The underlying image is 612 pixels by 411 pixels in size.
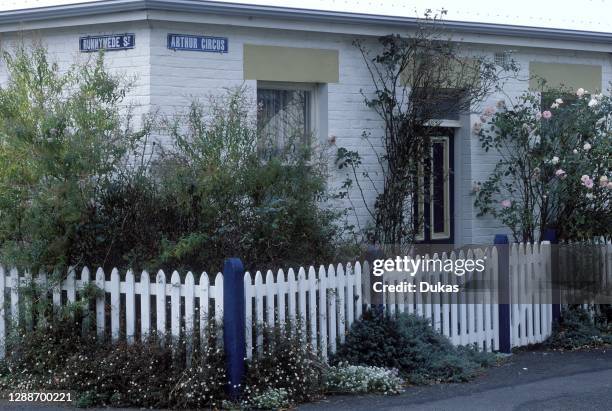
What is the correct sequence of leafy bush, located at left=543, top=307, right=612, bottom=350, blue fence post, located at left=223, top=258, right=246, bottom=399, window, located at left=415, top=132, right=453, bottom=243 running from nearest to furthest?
blue fence post, located at left=223, top=258, right=246, bottom=399 → leafy bush, located at left=543, top=307, right=612, bottom=350 → window, located at left=415, top=132, right=453, bottom=243

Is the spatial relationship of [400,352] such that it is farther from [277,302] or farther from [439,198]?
[439,198]

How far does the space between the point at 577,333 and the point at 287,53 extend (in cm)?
437

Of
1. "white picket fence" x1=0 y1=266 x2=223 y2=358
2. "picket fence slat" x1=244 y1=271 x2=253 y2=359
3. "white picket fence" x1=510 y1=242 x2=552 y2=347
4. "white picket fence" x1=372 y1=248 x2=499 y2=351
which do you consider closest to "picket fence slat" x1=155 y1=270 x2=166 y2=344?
"white picket fence" x1=0 y1=266 x2=223 y2=358

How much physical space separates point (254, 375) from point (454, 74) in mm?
5686

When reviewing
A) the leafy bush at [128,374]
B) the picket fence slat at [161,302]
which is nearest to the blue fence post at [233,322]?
the leafy bush at [128,374]

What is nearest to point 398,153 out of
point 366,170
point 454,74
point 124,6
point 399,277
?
point 366,170

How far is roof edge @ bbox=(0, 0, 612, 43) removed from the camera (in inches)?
408

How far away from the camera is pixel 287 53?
457 inches

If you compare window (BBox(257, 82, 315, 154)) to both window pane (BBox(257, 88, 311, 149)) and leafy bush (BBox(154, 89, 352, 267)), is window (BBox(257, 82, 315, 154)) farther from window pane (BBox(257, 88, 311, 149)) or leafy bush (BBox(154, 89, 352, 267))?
leafy bush (BBox(154, 89, 352, 267))

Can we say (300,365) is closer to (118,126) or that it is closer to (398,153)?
(118,126)

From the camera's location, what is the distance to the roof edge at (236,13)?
10375mm

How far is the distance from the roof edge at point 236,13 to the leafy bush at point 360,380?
158 inches

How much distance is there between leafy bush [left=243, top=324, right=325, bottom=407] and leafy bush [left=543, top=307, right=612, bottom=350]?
376 centimetres

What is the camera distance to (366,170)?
12.2m
